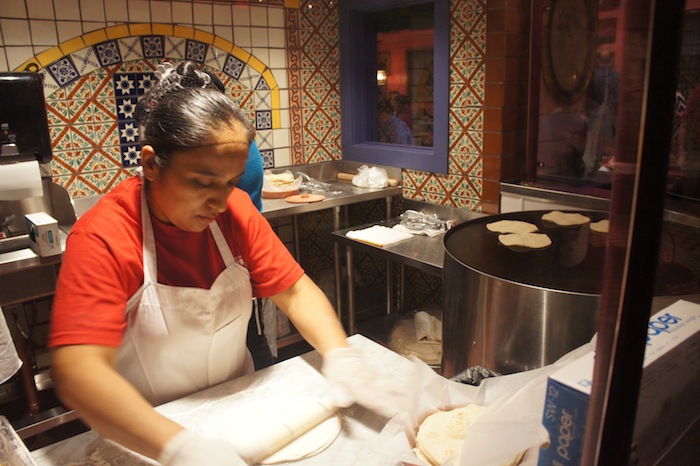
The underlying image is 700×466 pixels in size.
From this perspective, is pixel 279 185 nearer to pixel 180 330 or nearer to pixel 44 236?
pixel 44 236

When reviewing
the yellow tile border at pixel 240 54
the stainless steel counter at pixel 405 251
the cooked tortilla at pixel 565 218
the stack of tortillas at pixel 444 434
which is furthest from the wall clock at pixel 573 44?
the yellow tile border at pixel 240 54

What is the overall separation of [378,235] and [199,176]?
1.71m

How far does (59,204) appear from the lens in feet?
8.00

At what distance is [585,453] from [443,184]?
2609mm

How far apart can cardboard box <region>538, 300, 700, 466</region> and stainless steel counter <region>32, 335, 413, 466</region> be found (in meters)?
0.41

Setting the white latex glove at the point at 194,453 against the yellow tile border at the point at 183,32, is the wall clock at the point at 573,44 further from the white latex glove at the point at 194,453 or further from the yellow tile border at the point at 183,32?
the yellow tile border at the point at 183,32

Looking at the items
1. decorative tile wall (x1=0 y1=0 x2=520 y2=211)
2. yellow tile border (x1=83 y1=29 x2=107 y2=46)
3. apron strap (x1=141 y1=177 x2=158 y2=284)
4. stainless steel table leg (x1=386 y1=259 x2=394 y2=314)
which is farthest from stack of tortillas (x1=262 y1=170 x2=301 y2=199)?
apron strap (x1=141 y1=177 x2=158 y2=284)

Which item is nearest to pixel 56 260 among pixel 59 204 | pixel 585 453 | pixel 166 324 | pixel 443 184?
pixel 59 204

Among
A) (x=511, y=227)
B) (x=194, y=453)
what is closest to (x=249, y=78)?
(x=511, y=227)

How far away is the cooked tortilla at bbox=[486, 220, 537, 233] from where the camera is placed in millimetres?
1977

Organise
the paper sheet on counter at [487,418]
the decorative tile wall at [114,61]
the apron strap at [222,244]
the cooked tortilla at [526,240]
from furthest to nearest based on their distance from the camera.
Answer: the decorative tile wall at [114,61] < the cooked tortilla at [526,240] < the apron strap at [222,244] < the paper sheet on counter at [487,418]

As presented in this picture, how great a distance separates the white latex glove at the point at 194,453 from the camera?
0.89m

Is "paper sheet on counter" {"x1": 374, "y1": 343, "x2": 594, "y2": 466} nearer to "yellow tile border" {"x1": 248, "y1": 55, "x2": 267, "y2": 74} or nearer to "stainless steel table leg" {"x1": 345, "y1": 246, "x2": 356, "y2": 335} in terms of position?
"stainless steel table leg" {"x1": 345, "y1": 246, "x2": 356, "y2": 335}

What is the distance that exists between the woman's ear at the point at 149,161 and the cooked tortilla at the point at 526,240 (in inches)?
46.7
